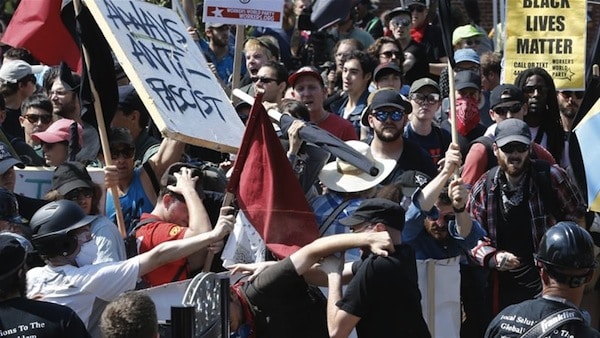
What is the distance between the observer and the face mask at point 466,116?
10.4m

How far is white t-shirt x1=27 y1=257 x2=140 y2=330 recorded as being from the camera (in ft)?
22.7

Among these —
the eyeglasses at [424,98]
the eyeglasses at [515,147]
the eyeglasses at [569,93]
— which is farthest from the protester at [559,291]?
the eyeglasses at [569,93]

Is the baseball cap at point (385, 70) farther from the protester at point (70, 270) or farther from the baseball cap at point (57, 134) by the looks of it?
the protester at point (70, 270)

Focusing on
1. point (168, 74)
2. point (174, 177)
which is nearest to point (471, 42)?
point (168, 74)

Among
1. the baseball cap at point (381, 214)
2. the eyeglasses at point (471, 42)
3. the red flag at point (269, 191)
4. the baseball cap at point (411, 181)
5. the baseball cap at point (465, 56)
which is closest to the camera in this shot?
the baseball cap at point (381, 214)

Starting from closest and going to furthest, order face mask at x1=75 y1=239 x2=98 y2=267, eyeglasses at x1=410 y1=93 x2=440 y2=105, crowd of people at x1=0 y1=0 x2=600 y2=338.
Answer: crowd of people at x1=0 y1=0 x2=600 y2=338
face mask at x1=75 y1=239 x2=98 y2=267
eyeglasses at x1=410 y1=93 x2=440 y2=105

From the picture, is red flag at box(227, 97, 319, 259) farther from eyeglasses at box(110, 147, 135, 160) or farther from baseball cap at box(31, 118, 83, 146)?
baseball cap at box(31, 118, 83, 146)

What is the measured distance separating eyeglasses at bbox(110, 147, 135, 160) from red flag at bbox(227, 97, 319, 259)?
1069 millimetres

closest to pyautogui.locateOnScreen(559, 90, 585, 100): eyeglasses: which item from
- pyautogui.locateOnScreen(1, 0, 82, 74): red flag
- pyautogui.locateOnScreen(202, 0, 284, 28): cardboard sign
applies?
pyautogui.locateOnScreen(202, 0, 284, 28): cardboard sign

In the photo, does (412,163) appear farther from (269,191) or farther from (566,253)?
(566,253)

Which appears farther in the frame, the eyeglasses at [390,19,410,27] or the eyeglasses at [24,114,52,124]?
the eyeglasses at [390,19,410,27]

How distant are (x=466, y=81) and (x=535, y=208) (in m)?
1.95

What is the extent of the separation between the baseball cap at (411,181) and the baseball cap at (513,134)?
520mm

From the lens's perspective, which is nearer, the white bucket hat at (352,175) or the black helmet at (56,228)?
the black helmet at (56,228)
